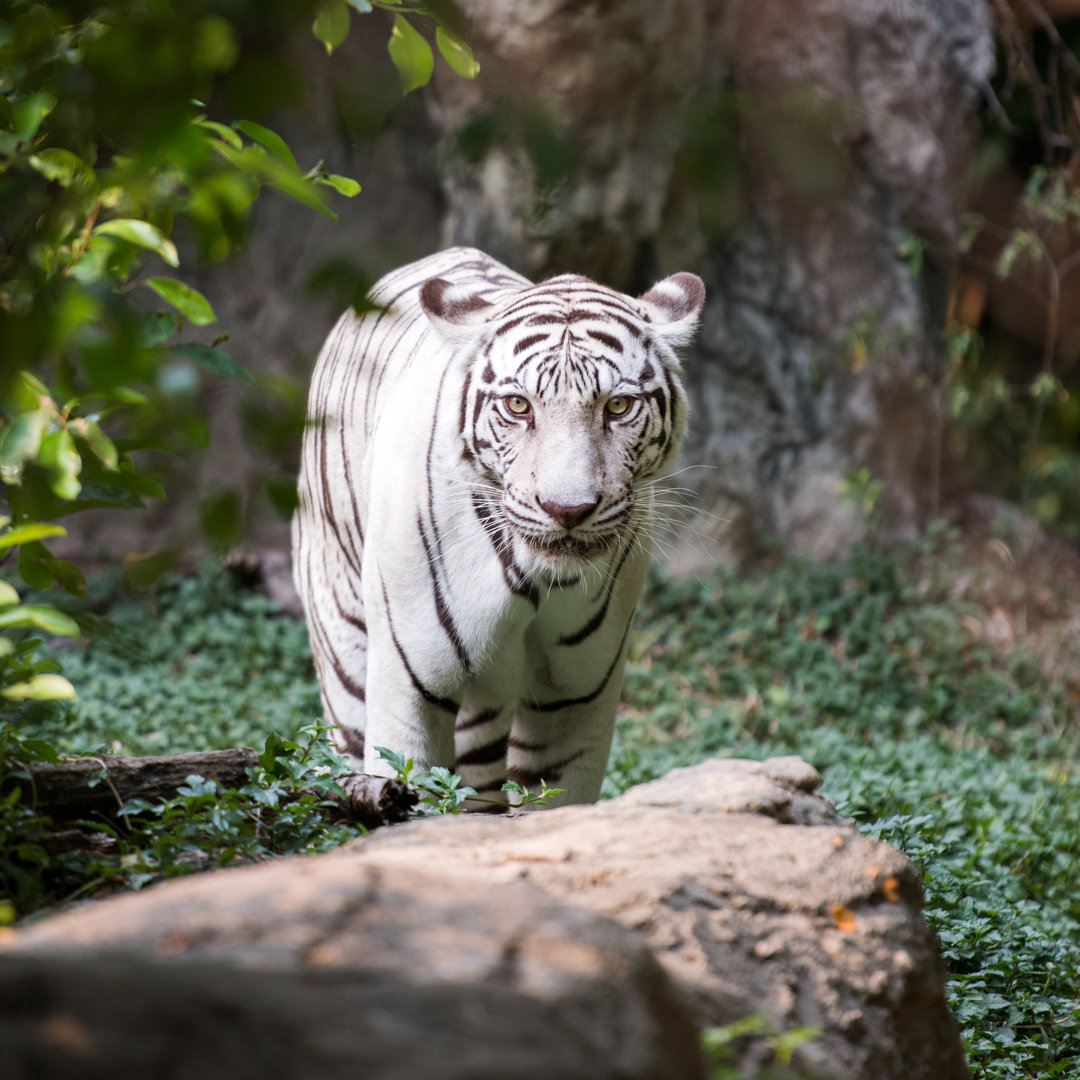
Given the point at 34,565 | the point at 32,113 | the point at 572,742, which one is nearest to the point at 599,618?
the point at 572,742

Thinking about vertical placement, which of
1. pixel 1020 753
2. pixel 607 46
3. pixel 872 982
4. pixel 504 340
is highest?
pixel 607 46

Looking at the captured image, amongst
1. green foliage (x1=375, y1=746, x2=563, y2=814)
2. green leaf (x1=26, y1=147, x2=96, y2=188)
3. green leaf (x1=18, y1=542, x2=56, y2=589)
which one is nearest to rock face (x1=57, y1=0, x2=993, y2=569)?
green foliage (x1=375, y1=746, x2=563, y2=814)

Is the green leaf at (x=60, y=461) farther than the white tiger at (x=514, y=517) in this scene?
No

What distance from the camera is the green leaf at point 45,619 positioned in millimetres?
1677

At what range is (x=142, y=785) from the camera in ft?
7.58

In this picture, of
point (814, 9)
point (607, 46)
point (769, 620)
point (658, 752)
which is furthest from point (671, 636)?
point (814, 9)

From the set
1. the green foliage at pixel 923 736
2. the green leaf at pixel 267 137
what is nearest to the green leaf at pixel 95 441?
the green leaf at pixel 267 137

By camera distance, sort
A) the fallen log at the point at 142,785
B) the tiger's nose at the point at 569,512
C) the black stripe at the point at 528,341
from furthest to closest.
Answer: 1. the black stripe at the point at 528,341
2. the tiger's nose at the point at 569,512
3. the fallen log at the point at 142,785

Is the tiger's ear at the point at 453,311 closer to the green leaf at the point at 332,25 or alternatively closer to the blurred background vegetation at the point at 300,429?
the blurred background vegetation at the point at 300,429

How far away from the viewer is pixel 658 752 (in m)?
4.97

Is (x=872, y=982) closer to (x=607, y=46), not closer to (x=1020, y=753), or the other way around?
(x=1020, y=753)

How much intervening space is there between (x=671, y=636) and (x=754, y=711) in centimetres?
95

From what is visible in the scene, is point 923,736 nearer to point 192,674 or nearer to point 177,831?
point 192,674

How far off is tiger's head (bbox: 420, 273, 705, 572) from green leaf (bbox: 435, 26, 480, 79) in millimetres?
1308
